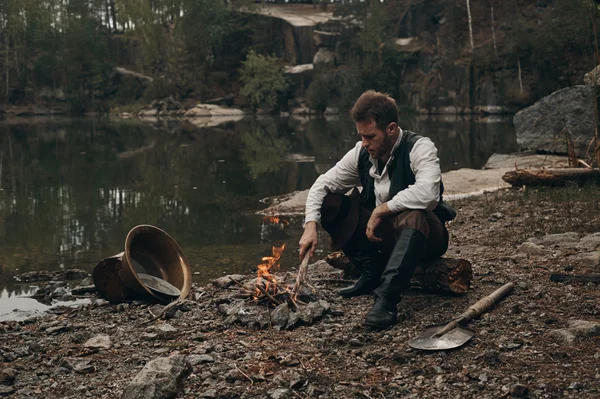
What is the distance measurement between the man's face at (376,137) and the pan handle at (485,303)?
1468mm

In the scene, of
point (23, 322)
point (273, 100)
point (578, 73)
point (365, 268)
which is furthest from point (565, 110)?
point (273, 100)

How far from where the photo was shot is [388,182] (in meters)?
6.52

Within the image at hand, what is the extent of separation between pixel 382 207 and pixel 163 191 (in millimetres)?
12973

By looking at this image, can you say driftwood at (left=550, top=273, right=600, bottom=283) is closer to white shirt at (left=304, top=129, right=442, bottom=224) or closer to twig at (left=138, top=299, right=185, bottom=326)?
white shirt at (left=304, top=129, right=442, bottom=224)

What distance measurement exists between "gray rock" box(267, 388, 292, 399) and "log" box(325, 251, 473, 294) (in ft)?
7.15

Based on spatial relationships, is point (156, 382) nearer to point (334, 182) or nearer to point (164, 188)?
point (334, 182)

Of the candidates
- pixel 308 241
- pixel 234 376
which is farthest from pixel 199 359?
pixel 308 241

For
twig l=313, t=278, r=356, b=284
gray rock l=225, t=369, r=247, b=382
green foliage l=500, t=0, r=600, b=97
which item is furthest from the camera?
green foliage l=500, t=0, r=600, b=97

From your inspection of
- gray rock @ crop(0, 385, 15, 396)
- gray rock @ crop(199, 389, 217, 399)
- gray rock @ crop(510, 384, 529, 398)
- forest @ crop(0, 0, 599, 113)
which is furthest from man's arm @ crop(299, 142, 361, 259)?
forest @ crop(0, 0, 599, 113)

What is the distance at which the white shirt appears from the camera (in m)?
6.09

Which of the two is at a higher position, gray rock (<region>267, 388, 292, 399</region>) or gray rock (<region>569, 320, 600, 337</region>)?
gray rock (<region>569, 320, 600, 337</region>)

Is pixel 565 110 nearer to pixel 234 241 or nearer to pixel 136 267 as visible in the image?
pixel 234 241

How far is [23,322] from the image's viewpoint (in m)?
7.45

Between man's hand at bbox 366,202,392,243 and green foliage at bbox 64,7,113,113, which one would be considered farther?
green foliage at bbox 64,7,113,113
